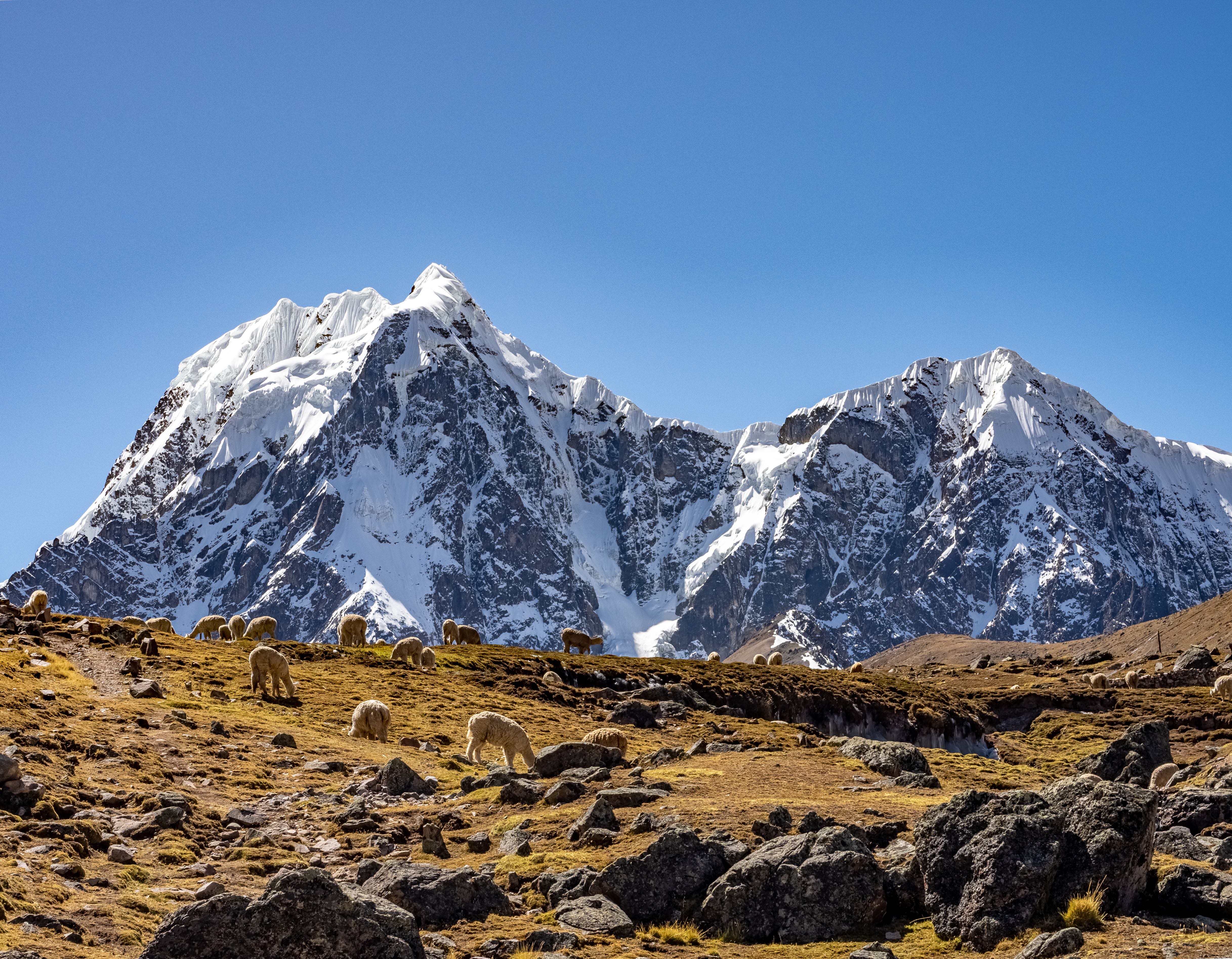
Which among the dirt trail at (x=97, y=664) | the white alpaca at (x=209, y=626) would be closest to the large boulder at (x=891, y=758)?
the dirt trail at (x=97, y=664)

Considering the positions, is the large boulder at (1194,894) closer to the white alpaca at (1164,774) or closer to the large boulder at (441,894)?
the large boulder at (441,894)

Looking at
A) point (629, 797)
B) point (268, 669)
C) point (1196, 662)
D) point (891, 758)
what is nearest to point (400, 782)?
point (629, 797)

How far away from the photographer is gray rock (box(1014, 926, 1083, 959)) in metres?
12.5

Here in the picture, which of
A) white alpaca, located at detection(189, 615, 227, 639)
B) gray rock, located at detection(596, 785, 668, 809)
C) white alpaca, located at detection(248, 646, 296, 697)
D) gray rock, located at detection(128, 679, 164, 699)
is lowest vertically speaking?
gray rock, located at detection(596, 785, 668, 809)

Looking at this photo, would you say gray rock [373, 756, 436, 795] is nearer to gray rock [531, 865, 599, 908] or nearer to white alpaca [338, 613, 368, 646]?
gray rock [531, 865, 599, 908]

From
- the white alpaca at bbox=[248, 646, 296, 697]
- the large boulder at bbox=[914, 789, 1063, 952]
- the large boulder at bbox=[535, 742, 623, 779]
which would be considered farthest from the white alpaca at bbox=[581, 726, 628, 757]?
the large boulder at bbox=[914, 789, 1063, 952]

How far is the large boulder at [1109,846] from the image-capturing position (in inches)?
548

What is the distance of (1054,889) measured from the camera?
13961 millimetres

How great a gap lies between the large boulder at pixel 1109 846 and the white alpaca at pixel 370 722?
22.0 m

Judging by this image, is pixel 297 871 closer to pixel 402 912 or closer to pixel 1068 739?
pixel 402 912

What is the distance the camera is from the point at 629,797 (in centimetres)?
2119

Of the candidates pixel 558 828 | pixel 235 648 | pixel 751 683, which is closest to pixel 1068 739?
pixel 751 683

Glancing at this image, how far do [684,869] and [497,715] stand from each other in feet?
46.7

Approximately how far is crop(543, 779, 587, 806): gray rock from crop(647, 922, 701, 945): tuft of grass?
6647mm
